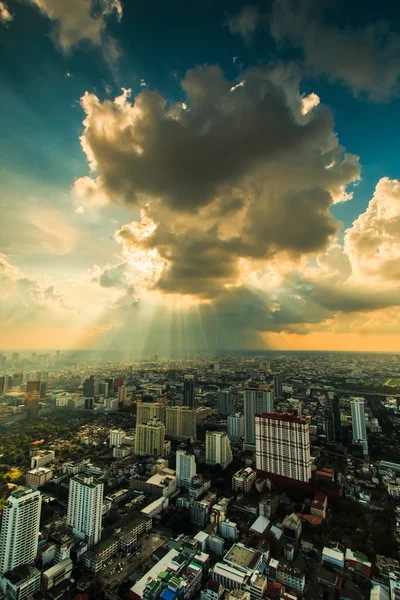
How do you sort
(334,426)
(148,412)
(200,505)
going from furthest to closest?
(148,412) < (334,426) < (200,505)

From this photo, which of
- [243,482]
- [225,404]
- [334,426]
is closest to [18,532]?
[243,482]

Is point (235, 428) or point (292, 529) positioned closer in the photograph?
point (292, 529)

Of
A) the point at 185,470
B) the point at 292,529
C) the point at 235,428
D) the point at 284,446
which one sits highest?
the point at 284,446

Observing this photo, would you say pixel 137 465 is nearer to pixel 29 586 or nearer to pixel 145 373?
pixel 29 586

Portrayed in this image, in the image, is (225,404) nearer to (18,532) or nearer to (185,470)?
(185,470)

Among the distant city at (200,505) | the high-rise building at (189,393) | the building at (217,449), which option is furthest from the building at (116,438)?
the high-rise building at (189,393)

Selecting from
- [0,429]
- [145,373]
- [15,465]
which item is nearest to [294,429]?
[15,465]
